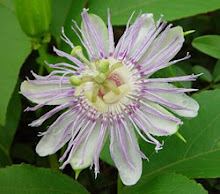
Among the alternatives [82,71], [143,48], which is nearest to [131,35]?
[143,48]

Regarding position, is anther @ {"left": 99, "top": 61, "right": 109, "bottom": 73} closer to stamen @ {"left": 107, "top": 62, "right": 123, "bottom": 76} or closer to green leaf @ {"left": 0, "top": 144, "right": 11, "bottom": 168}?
stamen @ {"left": 107, "top": 62, "right": 123, "bottom": 76}

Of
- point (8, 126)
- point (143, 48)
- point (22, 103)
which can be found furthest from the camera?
point (22, 103)

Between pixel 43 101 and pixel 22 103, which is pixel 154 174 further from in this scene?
pixel 22 103

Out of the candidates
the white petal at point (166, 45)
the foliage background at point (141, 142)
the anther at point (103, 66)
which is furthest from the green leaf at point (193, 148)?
the anther at point (103, 66)

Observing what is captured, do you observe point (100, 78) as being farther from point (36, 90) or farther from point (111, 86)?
point (36, 90)

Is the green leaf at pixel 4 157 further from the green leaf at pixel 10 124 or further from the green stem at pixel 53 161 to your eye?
the green stem at pixel 53 161

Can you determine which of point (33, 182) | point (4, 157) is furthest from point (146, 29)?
point (4, 157)
